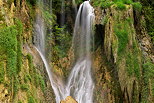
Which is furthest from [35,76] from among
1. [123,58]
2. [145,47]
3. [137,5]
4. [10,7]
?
[137,5]

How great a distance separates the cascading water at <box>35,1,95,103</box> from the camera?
39.3 ft

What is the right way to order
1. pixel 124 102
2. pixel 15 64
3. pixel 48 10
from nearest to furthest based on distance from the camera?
pixel 15 64 < pixel 124 102 < pixel 48 10

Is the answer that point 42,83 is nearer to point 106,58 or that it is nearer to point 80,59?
point 106,58

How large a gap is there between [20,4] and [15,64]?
4.94 meters

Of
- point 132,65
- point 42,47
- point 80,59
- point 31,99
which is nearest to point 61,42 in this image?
point 80,59

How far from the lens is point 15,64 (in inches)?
272

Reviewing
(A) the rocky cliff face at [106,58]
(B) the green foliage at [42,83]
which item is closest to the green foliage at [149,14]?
(A) the rocky cliff face at [106,58]

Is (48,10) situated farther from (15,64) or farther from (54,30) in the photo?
(15,64)

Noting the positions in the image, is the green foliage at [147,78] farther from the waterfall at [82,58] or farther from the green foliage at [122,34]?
the waterfall at [82,58]

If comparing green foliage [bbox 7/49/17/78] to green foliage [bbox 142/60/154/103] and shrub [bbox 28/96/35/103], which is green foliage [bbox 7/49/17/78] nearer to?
shrub [bbox 28/96/35/103]

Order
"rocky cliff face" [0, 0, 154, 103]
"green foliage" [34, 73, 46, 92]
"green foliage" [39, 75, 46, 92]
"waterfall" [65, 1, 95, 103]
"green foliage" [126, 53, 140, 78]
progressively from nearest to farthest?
1. "rocky cliff face" [0, 0, 154, 103]
2. "green foliage" [34, 73, 46, 92]
3. "green foliage" [39, 75, 46, 92]
4. "green foliage" [126, 53, 140, 78]
5. "waterfall" [65, 1, 95, 103]

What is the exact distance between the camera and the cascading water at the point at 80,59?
11969mm

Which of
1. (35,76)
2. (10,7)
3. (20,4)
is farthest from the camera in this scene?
(20,4)

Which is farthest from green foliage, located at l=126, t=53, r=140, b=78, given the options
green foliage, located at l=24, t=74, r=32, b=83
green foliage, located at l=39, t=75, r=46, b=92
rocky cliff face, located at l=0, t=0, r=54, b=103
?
green foliage, located at l=24, t=74, r=32, b=83
